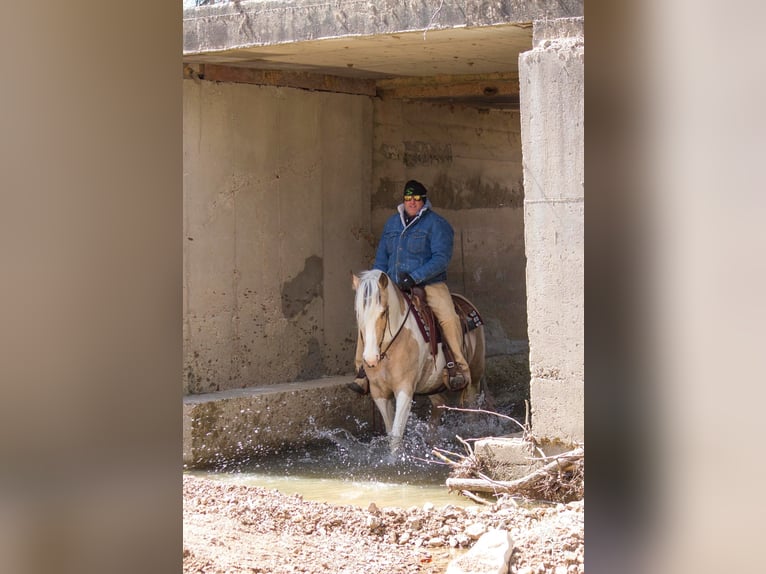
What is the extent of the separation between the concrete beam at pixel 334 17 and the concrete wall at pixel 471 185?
267 cm

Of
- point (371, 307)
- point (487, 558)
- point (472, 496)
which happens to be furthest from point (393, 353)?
point (487, 558)

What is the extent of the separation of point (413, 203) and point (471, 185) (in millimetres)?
2298

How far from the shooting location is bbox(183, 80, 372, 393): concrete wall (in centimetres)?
923

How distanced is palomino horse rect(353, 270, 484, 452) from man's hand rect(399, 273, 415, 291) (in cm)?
33

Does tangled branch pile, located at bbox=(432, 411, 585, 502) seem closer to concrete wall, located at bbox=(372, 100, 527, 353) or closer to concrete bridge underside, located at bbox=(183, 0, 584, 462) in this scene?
concrete bridge underside, located at bbox=(183, 0, 584, 462)

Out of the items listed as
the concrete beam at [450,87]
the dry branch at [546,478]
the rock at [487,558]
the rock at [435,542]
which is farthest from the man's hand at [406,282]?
the rock at [487,558]

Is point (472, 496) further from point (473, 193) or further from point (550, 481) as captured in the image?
point (473, 193)

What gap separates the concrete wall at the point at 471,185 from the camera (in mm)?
10953

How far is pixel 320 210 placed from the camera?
10.3m

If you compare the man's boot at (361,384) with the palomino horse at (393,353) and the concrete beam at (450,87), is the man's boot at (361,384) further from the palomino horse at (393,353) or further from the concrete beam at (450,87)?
the concrete beam at (450,87)

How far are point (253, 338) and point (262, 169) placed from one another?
155 cm

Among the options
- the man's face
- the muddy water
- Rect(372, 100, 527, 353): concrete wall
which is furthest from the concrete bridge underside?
the man's face
